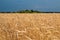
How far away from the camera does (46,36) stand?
2424mm

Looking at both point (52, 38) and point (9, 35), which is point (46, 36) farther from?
point (9, 35)

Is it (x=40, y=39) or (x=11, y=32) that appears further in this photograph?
(x=11, y=32)

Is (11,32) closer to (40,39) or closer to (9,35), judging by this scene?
(9,35)

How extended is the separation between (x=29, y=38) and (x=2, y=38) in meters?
0.29

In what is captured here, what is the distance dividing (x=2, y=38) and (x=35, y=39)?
37 cm

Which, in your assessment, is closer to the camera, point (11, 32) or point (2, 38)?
point (2, 38)

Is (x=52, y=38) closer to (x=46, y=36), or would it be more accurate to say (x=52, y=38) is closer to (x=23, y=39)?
(x=46, y=36)

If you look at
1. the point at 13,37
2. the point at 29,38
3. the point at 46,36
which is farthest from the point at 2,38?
the point at 46,36

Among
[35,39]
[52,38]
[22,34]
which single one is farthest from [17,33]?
[52,38]

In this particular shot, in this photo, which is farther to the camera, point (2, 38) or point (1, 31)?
point (1, 31)

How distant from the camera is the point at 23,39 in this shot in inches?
89.4

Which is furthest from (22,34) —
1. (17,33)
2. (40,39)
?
(40,39)

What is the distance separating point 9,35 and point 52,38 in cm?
50

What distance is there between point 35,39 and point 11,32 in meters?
0.37
